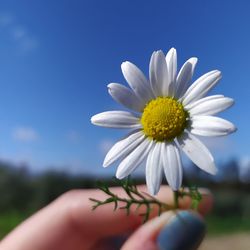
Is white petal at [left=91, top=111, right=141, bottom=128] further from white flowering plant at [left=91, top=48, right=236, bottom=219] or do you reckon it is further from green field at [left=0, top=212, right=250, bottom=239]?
green field at [left=0, top=212, right=250, bottom=239]

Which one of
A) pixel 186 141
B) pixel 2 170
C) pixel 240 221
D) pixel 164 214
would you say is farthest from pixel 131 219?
pixel 240 221

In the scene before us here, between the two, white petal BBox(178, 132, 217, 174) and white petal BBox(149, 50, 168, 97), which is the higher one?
white petal BBox(149, 50, 168, 97)

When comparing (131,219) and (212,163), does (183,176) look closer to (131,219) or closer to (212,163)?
(212,163)

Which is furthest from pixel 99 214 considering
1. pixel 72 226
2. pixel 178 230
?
pixel 178 230

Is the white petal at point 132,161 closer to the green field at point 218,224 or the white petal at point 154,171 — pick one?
the white petal at point 154,171

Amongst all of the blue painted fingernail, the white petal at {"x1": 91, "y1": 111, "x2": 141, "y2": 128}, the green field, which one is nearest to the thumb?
the blue painted fingernail

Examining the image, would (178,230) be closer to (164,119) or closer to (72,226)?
(164,119)
